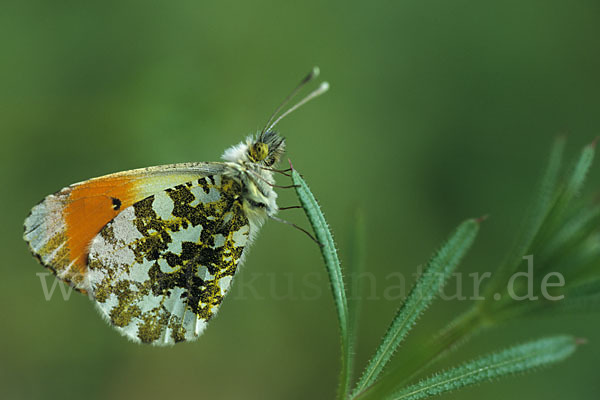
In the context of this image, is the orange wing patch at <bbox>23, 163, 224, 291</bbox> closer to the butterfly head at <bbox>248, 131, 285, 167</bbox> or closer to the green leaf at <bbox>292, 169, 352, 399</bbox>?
the butterfly head at <bbox>248, 131, 285, 167</bbox>

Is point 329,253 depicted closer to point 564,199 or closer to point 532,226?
point 532,226

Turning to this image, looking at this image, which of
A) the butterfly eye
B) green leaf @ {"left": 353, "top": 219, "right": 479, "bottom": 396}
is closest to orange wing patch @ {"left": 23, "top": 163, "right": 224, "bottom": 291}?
the butterfly eye

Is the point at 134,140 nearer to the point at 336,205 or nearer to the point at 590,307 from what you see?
the point at 336,205

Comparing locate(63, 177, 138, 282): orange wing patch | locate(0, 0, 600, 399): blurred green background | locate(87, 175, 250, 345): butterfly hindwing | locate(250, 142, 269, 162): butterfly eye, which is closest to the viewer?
locate(87, 175, 250, 345): butterfly hindwing

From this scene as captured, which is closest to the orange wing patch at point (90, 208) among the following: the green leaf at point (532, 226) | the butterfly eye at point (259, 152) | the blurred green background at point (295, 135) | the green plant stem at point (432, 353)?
the butterfly eye at point (259, 152)

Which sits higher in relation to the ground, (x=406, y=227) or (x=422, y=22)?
(x=422, y=22)

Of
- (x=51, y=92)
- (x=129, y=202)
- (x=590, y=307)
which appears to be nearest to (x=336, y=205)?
(x=129, y=202)

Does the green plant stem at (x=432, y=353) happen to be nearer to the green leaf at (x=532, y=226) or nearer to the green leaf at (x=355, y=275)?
the green leaf at (x=532, y=226)
